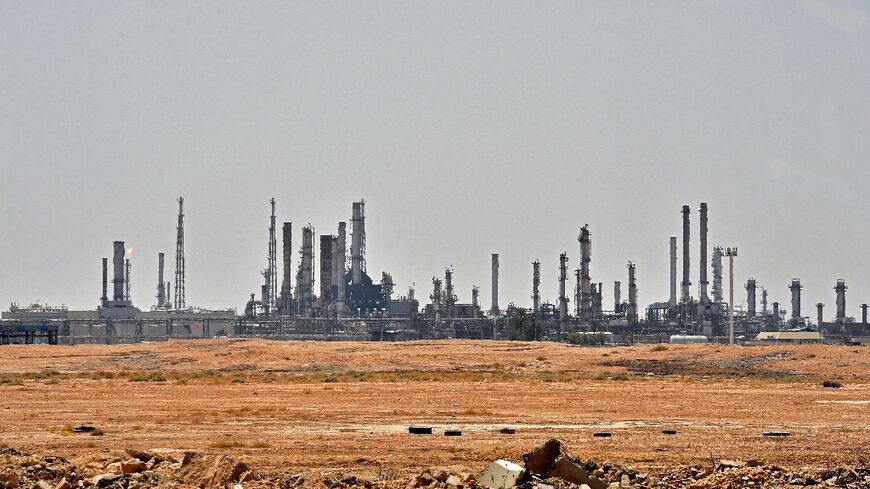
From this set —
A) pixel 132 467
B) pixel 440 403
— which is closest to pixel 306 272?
pixel 440 403

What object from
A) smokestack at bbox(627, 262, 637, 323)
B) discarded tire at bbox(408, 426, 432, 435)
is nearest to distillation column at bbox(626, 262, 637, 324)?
smokestack at bbox(627, 262, 637, 323)

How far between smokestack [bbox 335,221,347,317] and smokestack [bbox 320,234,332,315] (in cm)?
152

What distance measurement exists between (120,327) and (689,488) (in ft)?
376

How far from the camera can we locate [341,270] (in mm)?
127062

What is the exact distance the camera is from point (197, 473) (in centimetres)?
1875

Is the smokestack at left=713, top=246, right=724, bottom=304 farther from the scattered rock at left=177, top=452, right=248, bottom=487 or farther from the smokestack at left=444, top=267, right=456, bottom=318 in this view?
the scattered rock at left=177, top=452, right=248, bottom=487

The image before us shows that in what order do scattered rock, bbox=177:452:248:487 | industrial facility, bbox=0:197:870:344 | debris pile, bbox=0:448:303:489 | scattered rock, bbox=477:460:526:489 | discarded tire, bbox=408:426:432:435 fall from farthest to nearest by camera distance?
industrial facility, bbox=0:197:870:344, discarded tire, bbox=408:426:432:435, scattered rock, bbox=177:452:248:487, debris pile, bbox=0:448:303:489, scattered rock, bbox=477:460:526:489

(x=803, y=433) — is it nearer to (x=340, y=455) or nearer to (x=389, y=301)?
(x=340, y=455)

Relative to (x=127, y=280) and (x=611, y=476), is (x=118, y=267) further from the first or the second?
(x=611, y=476)

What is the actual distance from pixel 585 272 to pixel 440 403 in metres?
87.4

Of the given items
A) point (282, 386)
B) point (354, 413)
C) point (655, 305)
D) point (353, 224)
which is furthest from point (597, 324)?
point (354, 413)

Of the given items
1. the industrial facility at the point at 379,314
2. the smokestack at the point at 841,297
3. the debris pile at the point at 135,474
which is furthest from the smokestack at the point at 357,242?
the debris pile at the point at 135,474

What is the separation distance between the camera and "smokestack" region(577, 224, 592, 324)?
398ft

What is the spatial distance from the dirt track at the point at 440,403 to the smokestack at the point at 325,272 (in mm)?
56845
